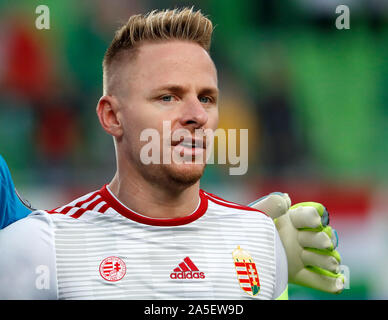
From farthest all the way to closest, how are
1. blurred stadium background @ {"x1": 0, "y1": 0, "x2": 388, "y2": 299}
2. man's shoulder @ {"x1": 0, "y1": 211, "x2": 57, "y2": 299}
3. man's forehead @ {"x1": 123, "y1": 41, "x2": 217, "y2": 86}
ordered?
blurred stadium background @ {"x1": 0, "y1": 0, "x2": 388, "y2": 299} < man's forehead @ {"x1": 123, "y1": 41, "x2": 217, "y2": 86} < man's shoulder @ {"x1": 0, "y1": 211, "x2": 57, "y2": 299}

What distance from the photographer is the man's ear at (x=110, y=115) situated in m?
2.07

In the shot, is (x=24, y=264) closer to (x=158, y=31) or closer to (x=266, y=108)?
(x=158, y=31)

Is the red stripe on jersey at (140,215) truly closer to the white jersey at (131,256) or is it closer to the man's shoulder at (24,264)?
the white jersey at (131,256)

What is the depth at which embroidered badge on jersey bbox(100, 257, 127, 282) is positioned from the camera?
1.94 metres

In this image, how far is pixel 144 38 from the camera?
205 centimetres

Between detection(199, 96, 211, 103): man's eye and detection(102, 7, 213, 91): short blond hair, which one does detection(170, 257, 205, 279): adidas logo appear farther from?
detection(102, 7, 213, 91): short blond hair

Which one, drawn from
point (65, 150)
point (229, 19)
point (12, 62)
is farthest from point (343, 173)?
point (12, 62)

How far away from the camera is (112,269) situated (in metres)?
1.95

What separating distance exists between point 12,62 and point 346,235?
11.4 ft

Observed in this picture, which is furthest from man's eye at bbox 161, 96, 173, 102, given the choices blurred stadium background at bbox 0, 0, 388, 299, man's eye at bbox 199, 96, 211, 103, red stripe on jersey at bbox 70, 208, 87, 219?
blurred stadium background at bbox 0, 0, 388, 299

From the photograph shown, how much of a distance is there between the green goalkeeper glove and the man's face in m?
0.46

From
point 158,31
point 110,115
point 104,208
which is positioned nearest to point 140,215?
point 104,208

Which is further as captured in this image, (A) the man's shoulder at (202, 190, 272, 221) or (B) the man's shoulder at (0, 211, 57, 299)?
(A) the man's shoulder at (202, 190, 272, 221)
